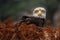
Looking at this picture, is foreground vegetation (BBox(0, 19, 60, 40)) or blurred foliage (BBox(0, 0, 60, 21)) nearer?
foreground vegetation (BBox(0, 19, 60, 40))

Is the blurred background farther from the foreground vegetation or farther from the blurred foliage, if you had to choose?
the foreground vegetation

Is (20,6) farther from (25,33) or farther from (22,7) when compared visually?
(25,33)

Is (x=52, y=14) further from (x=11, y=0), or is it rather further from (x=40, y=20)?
(x=40, y=20)

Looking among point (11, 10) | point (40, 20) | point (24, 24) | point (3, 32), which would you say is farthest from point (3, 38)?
point (11, 10)

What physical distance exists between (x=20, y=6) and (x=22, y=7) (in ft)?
0.56

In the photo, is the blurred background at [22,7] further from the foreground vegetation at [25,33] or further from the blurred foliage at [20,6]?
the foreground vegetation at [25,33]

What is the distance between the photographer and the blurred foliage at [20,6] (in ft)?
30.6

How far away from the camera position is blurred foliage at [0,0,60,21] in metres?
9.31

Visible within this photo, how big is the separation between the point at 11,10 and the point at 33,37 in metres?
7.47

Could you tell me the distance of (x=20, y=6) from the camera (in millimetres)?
9672

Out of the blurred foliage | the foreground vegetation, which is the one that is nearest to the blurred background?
the blurred foliage

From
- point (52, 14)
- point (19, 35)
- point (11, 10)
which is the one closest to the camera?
point (19, 35)

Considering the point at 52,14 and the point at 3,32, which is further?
the point at 52,14

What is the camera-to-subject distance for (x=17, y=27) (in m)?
2.06
